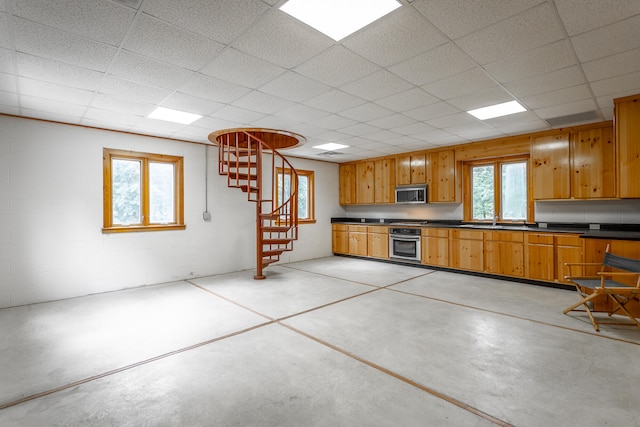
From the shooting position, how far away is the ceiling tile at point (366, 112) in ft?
13.3

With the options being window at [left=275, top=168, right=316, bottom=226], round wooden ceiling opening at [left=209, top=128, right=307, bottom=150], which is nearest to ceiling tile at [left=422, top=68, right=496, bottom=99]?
round wooden ceiling opening at [left=209, top=128, right=307, bottom=150]

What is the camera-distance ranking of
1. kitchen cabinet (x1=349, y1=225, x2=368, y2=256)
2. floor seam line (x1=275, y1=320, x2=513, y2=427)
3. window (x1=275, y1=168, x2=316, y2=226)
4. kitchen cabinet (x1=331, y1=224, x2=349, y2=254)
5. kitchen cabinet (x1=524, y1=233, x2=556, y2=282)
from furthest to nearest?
kitchen cabinet (x1=331, y1=224, x2=349, y2=254)
window (x1=275, y1=168, x2=316, y2=226)
kitchen cabinet (x1=349, y1=225, x2=368, y2=256)
kitchen cabinet (x1=524, y1=233, x2=556, y2=282)
floor seam line (x1=275, y1=320, x2=513, y2=427)

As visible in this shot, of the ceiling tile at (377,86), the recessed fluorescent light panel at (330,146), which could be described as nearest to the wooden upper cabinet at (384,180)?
the recessed fluorescent light panel at (330,146)

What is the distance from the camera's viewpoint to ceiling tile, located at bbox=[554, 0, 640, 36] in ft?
6.61

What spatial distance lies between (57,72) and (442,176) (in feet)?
21.3

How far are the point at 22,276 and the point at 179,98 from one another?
136 inches

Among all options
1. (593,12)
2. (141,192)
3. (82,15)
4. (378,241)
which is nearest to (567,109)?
(593,12)

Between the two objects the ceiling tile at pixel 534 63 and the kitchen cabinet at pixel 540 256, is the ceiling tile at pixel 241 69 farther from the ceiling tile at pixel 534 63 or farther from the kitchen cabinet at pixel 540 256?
the kitchen cabinet at pixel 540 256

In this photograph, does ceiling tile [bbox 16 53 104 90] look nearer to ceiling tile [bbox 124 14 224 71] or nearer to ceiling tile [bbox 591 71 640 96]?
ceiling tile [bbox 124 14 224 71]

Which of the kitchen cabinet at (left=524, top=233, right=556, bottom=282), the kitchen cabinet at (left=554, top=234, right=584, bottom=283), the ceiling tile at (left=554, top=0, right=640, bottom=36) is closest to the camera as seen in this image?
the ceiling tile at (left=554, top=0, right=640, bottom=36)

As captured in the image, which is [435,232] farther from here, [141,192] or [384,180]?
[141,192]

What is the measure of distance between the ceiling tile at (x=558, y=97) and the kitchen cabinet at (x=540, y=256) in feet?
7.33

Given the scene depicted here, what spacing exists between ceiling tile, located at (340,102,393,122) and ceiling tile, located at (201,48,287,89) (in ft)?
4.57

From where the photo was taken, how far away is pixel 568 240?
4.82m
